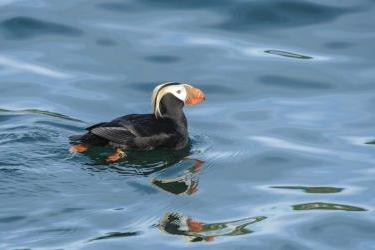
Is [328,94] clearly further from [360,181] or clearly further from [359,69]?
[360,181]

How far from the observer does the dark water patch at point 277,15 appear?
46.0ft

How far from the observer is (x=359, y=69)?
12.8 meters

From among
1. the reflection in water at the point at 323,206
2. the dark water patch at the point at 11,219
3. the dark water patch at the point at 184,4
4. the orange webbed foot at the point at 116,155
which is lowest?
the reflection in water at the point at 323,206

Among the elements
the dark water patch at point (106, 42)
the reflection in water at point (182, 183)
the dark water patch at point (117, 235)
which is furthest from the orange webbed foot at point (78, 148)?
the dark water patch at point (106, 42)

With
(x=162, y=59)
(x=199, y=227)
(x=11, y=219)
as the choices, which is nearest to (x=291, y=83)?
(x=162, y=59)

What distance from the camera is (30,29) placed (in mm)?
13867

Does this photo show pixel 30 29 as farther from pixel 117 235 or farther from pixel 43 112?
pixel 117 235

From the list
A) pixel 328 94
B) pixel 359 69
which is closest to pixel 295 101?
pixel 328 94

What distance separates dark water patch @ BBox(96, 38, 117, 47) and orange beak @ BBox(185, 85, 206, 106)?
255 cm

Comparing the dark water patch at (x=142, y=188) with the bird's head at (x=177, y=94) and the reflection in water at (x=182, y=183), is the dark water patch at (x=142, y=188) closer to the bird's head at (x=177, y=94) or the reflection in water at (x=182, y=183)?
the reflection in water at (x=182, y=183)

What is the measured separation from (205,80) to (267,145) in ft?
6.47

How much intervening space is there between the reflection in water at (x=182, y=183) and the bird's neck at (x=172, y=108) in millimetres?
869

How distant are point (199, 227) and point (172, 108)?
8.12 ft

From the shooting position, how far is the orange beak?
435 inches
